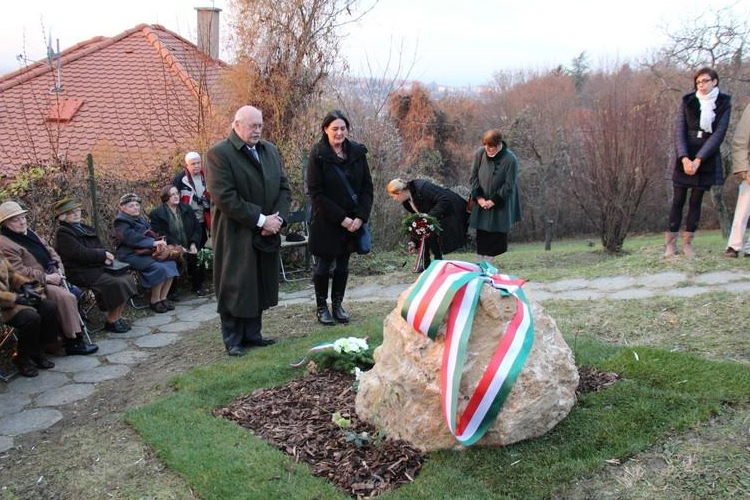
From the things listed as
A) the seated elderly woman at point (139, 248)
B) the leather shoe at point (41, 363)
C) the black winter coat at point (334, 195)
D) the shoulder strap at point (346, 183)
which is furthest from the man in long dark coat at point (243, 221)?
the seated elderly woman at point (139, 248)

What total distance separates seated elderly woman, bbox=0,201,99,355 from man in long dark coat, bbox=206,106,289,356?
1.57 m

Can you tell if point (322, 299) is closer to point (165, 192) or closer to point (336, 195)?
point (336, 195)

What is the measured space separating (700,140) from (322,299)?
4.49 m

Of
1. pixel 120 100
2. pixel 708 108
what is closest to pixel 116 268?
pixel 708 108

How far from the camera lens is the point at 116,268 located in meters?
6.52

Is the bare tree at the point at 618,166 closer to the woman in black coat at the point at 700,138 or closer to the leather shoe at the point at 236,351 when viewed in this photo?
the woman in black coat at the point at 700,138

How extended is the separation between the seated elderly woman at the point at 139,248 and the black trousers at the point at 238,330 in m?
2.22

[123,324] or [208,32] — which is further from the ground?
[208,32]

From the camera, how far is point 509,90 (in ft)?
135

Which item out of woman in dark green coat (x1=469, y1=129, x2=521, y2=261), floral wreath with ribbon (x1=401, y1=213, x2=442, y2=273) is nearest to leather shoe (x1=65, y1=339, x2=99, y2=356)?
floral wreath with ribbon (x1=401, y1=213, x2=442, y2=273)

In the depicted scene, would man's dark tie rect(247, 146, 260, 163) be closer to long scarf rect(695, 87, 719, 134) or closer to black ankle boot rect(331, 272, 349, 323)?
black ankle boot rect(331, 272, 349, 323)

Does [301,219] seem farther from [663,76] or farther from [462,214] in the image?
[663,76]

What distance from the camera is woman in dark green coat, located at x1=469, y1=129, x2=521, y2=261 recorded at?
676 cm

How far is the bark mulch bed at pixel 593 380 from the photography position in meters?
3.57
